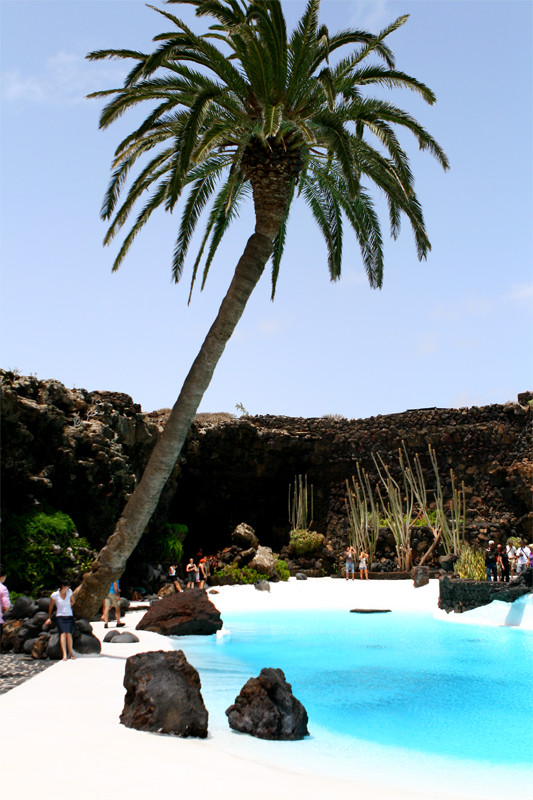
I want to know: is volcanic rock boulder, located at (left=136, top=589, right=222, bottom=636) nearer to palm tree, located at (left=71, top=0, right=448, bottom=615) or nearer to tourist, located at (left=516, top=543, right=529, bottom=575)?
palm tree, located at (left=71, top=0, right=448, bottom=615)

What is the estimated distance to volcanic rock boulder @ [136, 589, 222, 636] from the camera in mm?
14453

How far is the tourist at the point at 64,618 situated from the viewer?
10.0 meters

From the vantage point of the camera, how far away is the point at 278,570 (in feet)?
84.3

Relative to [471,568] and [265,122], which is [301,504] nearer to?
[471,568]

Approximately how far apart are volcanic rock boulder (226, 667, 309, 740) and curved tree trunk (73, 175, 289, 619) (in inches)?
130

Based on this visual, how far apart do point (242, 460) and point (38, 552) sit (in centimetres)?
1549

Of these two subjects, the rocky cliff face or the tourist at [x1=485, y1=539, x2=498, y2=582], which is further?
the tourist at [x1=485, y1=539, x2=498, y2=582]

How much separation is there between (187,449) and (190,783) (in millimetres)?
22874

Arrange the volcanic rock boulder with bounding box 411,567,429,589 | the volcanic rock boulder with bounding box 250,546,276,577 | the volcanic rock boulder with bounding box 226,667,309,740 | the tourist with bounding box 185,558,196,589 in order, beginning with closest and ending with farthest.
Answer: the volcanic rock boulder with bounding box 226,667,309,740 < the volcanic rock boulder with bounding box 411,567,429,589 < the tourist with bounding box 185,558,196,589 < the volcanic rock boulder with bounding box 250,546,276,577

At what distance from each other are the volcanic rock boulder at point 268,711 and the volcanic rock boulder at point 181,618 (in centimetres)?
734

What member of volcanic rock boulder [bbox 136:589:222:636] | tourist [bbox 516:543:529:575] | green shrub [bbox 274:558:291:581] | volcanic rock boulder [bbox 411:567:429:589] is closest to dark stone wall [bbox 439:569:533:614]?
tourist [bbox 516:543:529:575]

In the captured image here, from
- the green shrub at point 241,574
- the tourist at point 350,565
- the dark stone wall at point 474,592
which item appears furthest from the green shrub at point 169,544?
the dark stone wall at point 474,592

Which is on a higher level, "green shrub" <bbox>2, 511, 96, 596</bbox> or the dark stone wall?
"green shrub" <bbox>2, 511, 96, 596</bbox>

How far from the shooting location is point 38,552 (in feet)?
49.9
